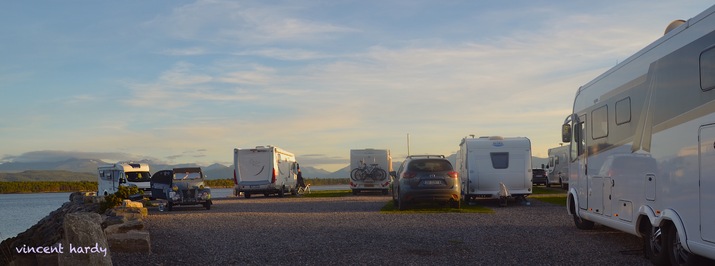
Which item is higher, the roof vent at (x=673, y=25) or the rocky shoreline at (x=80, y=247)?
the roof vent at (x=673, y=25)

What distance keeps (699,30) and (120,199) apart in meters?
17.7

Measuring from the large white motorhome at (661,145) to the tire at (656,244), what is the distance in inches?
0.5

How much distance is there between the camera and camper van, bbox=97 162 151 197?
113ft

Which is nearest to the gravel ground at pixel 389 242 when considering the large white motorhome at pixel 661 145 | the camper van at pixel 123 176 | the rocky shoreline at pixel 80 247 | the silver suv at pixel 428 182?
the rocky shoreline at pixel 80 247

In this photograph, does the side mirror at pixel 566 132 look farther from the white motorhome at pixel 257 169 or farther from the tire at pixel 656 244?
the white motorhome at pixel 257 169

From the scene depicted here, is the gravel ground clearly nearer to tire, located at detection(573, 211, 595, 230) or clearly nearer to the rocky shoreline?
tire, located at detection(573, 211, 595, 230)

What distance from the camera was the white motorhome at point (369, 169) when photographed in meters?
37.0

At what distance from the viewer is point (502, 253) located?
10.8 meters

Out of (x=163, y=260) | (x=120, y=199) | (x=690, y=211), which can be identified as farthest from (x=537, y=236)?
(x=120, y=199)

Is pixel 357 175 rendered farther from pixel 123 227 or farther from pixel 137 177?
pixel 123 227

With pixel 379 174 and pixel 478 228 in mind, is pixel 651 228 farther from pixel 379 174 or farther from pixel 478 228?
pixel 379 174

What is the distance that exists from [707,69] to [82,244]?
23.8ft

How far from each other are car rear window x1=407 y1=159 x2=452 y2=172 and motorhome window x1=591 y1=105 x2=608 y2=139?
789 centimetres

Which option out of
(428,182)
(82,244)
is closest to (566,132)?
(428,182)
